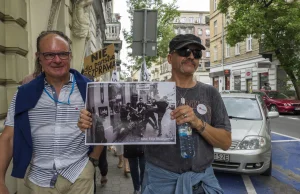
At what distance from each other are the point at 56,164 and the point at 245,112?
5.07m

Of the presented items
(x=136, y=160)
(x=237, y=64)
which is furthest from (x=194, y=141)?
(x=237, y=64)

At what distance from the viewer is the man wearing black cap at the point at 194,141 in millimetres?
1943

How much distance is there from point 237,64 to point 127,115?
3383 centimetres

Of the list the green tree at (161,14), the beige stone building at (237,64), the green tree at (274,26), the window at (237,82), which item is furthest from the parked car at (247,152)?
the window at (237,82)

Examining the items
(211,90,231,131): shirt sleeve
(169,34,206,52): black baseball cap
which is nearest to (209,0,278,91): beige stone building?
(169,34,206,52): black baseball cap

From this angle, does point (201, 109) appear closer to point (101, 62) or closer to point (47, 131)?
point (47, 131)

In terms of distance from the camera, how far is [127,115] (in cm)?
192

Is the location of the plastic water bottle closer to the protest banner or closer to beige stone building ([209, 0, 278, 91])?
the protest banner

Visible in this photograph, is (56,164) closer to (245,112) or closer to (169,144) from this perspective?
(169,144)

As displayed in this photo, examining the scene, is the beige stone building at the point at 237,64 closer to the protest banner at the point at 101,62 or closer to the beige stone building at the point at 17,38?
the protest banner at the point at 101,62

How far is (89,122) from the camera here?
1.88m

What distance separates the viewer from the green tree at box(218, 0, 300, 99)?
1869 centimetres

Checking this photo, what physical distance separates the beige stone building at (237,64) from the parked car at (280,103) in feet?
19.4

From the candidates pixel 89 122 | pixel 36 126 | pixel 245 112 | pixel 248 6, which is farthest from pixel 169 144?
pixel 248 6
